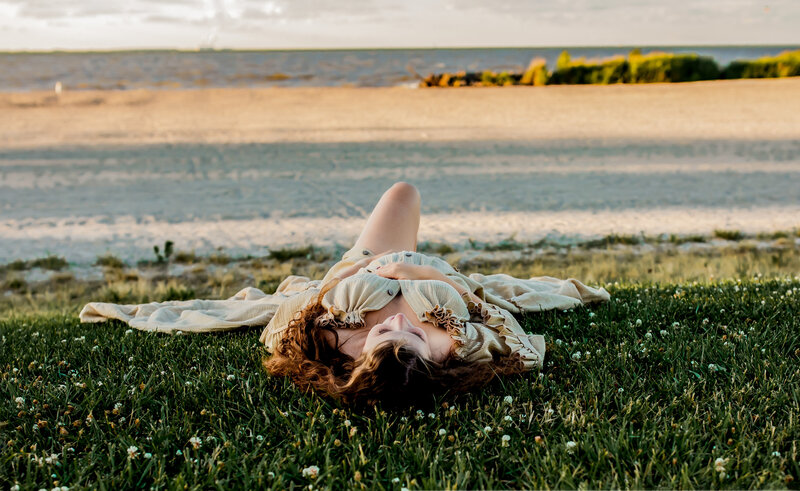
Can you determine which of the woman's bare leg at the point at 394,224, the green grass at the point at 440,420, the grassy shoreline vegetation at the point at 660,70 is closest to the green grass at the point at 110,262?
the green grass at the point at 440,420

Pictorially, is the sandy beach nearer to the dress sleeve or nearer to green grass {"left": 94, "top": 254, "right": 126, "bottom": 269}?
green grass {"left": 94, "top": 254, "right": 126, "bottom": 269}

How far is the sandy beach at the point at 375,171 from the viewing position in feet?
28.7

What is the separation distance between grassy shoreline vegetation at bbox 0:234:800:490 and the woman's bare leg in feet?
3.50

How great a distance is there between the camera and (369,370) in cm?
319

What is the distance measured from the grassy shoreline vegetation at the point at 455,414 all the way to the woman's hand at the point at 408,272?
0.84 m

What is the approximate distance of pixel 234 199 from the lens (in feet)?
34.1

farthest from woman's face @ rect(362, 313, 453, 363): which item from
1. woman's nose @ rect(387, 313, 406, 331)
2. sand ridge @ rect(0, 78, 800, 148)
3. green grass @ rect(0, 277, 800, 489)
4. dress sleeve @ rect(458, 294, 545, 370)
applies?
sand ridge @ rect(0, 78, 800, 148)

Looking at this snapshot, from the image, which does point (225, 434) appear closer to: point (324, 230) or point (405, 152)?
point (324, 230)

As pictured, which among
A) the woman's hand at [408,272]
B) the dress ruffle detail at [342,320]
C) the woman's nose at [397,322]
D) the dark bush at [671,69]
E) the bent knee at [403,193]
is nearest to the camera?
the woman's nose at [397,322]

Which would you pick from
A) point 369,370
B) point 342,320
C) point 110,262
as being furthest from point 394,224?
point 110,262

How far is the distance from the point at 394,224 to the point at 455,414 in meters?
2.15

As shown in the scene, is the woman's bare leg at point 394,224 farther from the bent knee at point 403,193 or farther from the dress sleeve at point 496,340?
the dress sleeve at point 496,340

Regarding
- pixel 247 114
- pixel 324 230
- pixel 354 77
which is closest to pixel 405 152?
pixel 324 230

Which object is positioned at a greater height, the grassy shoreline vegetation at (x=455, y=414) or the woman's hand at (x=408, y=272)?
the woman's hand at (x=408, y=272)
